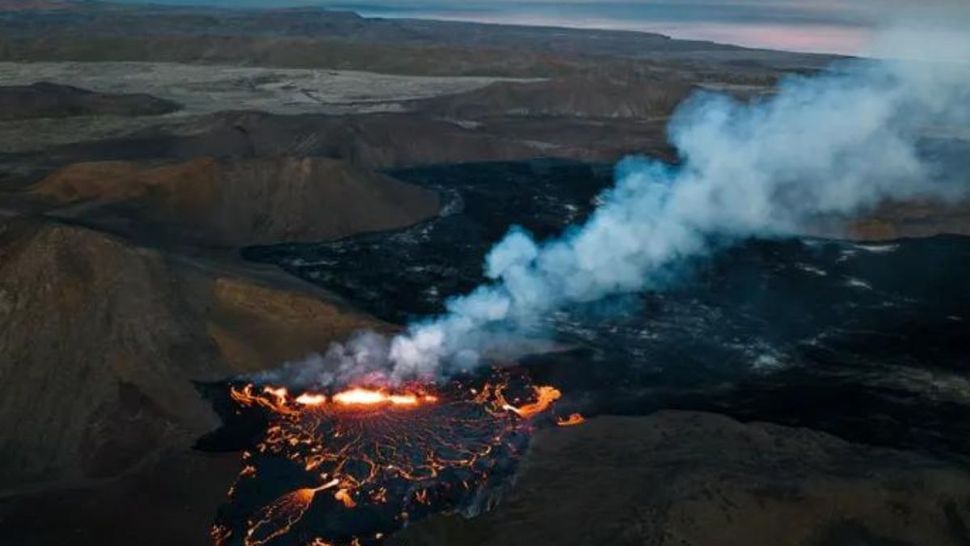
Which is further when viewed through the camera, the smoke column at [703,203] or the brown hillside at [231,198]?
the brown hillside at [231,198]

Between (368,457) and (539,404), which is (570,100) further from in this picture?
(368,457)

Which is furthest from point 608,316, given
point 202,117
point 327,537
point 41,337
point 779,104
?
point 202,117

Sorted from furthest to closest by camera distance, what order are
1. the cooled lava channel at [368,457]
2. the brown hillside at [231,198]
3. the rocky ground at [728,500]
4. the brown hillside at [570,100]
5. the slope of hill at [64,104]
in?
the brown hillside at [570,100] < the slope of hill at [64,104] < the brown hillside at [231,198] < the cooled lava channel at [368,457] < the rocky ground at [728,500]

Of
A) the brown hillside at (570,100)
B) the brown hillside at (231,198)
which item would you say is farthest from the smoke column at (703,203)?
the brown hillside at (570,100)

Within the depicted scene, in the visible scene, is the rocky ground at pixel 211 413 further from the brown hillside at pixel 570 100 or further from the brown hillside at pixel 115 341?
the brown hillside at pixel 570 100

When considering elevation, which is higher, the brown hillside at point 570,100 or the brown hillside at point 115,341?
the brown hillside at point 570,100

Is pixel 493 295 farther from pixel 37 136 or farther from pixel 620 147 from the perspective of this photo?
pixel 37 136

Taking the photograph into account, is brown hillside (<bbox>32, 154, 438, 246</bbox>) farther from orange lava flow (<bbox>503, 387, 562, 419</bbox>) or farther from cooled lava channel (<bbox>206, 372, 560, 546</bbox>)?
orange lava flow (<bbox>503, 387, 562, 419</bbox>)
